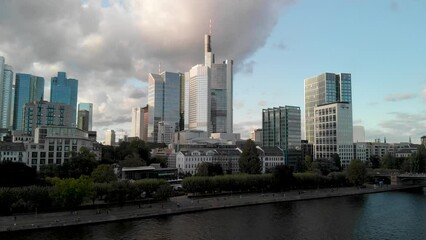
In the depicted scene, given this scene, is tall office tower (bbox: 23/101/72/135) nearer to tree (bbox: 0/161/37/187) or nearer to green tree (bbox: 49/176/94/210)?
tree (bbox: 0/161/37/187)

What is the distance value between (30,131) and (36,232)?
158 meters

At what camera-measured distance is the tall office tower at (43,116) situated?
7589 inches

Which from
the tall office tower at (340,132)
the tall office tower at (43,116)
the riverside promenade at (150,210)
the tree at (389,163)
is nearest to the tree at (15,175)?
the riverside promenade at (150,210)

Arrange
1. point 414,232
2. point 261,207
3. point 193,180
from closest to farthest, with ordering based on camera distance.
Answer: point 414,232, point 261,207, point 193,180

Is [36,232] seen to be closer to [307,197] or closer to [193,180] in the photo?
[193,180]

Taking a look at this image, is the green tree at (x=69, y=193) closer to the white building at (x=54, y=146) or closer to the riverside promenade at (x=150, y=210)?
the riverside promenade at (x=150, y=210)

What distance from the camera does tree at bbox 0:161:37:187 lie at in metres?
73.4

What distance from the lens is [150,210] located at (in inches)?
2685

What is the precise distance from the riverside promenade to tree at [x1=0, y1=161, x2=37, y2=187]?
1714 centimetres

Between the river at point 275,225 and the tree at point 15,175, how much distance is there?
24666mm

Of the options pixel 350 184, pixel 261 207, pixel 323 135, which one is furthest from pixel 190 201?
pixel 323 135

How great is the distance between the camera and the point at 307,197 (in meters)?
94.2

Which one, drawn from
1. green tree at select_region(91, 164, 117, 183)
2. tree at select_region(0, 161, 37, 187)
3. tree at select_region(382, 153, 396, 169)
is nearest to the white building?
green tree at select_region(91, 164, 117, 183)

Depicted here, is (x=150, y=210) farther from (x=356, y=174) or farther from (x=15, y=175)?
(x=356, y=174)
